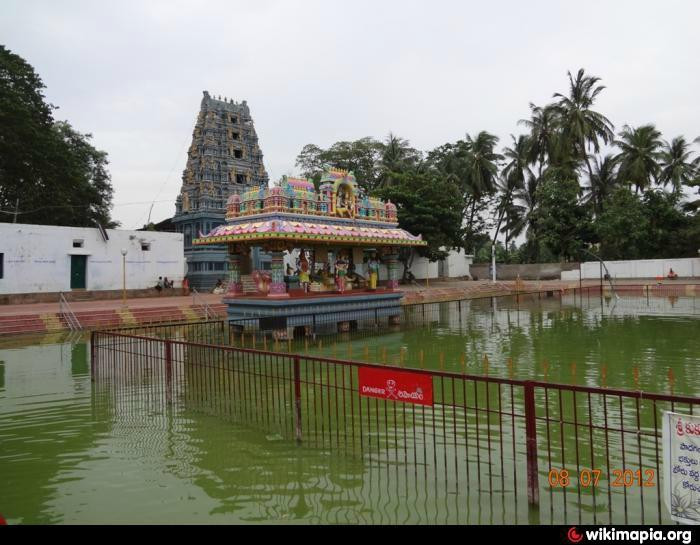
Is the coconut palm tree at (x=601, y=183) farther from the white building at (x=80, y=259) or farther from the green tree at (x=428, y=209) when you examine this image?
the white building at (x=80, y=259)

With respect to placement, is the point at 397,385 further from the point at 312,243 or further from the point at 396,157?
the point at 396,157

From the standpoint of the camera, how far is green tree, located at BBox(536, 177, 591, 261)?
146 feet

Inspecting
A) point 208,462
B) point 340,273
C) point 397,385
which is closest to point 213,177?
point 340,273

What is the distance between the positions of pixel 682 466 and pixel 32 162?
133 feet

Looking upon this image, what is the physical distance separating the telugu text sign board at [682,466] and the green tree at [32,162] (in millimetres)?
37045

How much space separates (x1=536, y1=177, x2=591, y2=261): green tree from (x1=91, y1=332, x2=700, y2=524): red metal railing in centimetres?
3954

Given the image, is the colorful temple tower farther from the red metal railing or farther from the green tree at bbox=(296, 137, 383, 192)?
the red metal railing

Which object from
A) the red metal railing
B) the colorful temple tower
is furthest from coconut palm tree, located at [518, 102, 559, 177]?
the red metal railing

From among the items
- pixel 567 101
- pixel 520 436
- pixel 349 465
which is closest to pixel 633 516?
pixel 520 436

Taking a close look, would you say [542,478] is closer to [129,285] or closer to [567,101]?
[129,285]

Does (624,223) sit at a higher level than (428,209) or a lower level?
lower

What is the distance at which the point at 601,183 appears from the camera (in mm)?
49000
